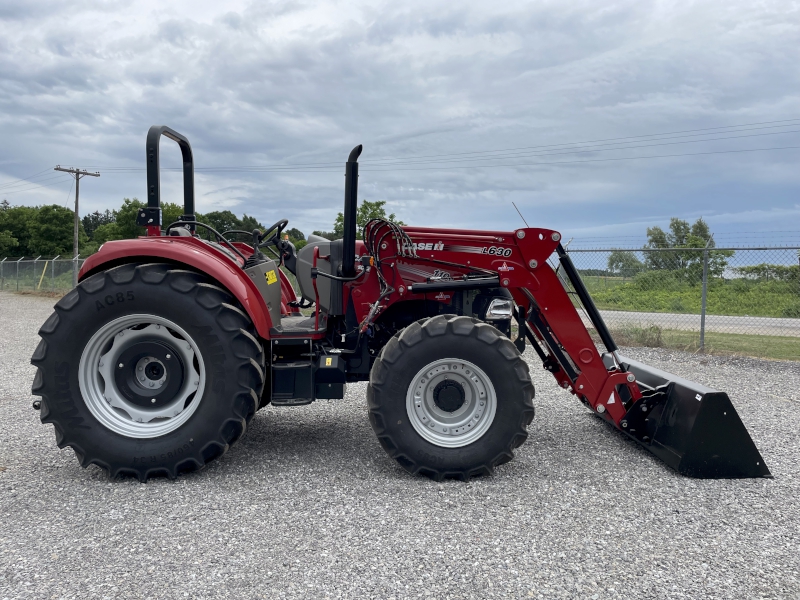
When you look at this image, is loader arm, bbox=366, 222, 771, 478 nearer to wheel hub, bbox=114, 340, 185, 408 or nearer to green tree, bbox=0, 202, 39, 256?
wheel hub, bbox=114, 340, 185, 408

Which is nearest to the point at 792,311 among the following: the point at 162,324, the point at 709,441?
the point at 709,441

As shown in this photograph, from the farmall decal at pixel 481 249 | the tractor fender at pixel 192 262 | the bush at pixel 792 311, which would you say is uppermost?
the farmall decal at pixel 481 249

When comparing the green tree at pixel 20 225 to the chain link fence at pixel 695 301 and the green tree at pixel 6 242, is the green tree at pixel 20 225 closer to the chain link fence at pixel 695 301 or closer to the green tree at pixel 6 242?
the green tree at pixel 6 242

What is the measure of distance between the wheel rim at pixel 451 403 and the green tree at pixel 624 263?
8.28 meters

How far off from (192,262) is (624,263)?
31.7 ft

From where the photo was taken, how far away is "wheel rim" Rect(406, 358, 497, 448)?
13.4 feet

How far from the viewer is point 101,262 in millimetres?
4137

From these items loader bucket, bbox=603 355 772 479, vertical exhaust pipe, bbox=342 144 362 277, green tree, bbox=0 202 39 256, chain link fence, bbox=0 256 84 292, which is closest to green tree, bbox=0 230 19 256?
green tree, bbox=0 202 39 256

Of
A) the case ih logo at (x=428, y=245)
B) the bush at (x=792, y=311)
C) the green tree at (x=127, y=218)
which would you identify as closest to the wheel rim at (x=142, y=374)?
the case ih logo at (x=428, y=245)

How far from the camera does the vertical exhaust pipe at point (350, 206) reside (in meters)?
4.17

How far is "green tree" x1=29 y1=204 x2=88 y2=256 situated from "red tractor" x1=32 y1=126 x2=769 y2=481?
2064 inches

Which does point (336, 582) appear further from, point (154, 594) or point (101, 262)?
point (101, 262)

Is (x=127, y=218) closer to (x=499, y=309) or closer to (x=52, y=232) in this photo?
(x=52, y=232)

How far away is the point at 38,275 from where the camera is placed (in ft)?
93.6
